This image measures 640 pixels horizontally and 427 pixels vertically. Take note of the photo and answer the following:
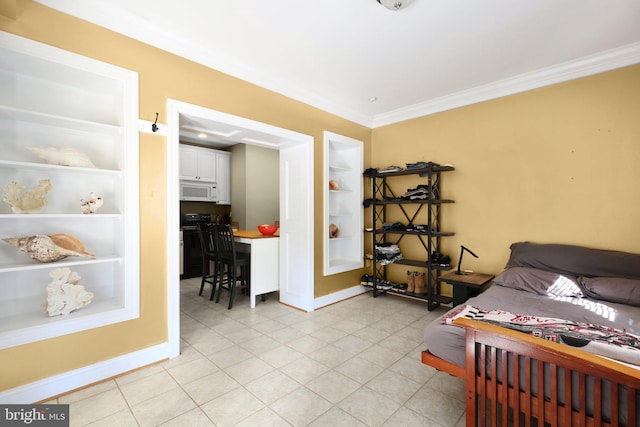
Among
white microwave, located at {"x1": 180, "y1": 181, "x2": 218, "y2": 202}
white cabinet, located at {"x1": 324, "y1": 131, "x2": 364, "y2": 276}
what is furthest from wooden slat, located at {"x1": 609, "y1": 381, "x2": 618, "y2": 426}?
white microwave, located at {"x1": 180, "y1": 181, "x2": 218, "y2": 202}

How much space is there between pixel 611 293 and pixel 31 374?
4176 millimetres

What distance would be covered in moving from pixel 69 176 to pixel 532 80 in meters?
4.51

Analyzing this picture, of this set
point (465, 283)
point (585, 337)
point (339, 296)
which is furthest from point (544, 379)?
point (339, 296)

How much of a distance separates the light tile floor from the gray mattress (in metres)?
0.45

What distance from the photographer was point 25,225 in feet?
6.58

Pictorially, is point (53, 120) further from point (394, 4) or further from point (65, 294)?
point (394, 4)

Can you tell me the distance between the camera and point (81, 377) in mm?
1979

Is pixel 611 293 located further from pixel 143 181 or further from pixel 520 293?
pixel 143 181

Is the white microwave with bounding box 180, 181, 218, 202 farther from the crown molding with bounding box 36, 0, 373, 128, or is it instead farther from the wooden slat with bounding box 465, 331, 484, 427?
the wooden slat with bounding box 465, 331, 484, 427

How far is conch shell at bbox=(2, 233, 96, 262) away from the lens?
183 centimetres

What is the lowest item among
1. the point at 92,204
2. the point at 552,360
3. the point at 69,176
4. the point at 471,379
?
the point at 471,379

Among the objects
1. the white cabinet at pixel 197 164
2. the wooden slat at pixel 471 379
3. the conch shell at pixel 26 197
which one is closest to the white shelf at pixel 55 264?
the conch shell at pixel 26 197

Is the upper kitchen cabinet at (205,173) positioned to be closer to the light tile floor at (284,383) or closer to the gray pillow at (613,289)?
the light tile floor at (284,383)

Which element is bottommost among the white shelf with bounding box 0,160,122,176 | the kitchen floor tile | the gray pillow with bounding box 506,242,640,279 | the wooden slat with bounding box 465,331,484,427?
the kitchen floor tile
